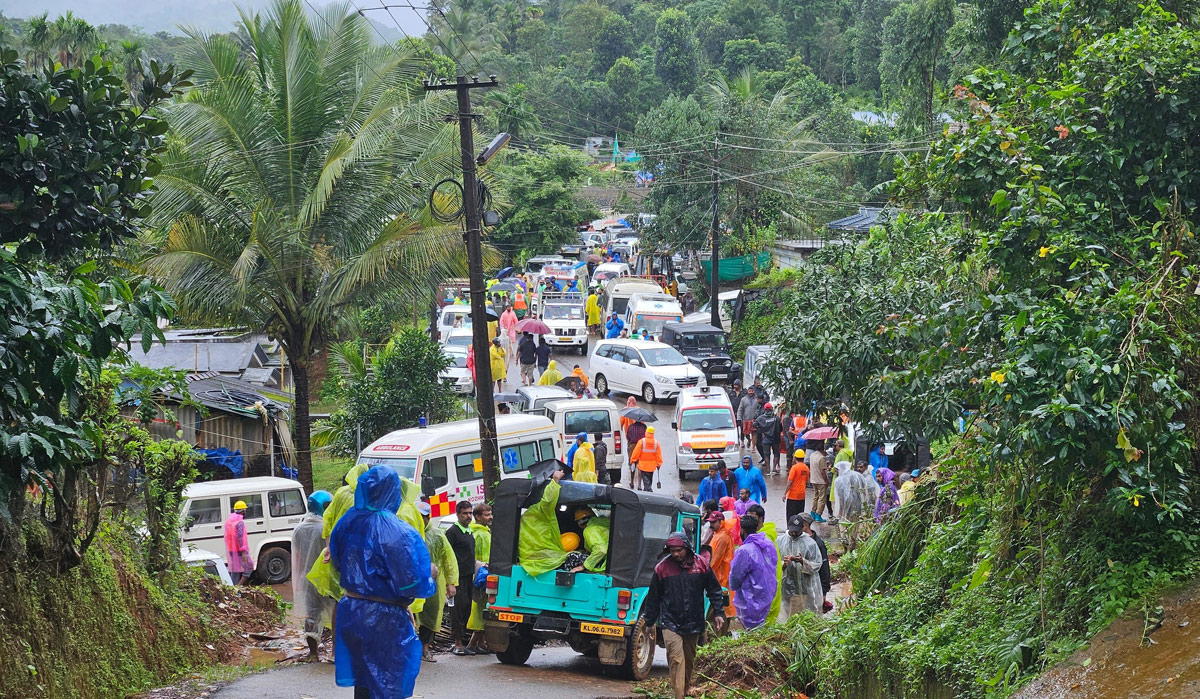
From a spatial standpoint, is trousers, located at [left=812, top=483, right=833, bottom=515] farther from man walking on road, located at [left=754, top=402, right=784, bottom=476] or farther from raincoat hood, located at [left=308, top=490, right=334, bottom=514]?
raincoat hood, located at [left=308, top=490, right=334, bottom=514]

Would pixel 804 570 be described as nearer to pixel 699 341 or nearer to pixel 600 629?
pixel 600 629

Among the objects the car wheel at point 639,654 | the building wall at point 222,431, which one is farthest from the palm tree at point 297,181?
the car wheel at point 639,654

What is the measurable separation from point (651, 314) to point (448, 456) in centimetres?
1917

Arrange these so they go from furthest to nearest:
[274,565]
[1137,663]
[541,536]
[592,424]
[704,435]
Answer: [704,435] < [592,424] < [274,565] < [541,536] < [1137,663]

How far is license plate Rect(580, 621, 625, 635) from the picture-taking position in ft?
34.2

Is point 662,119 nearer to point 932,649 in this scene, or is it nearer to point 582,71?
point 932,649

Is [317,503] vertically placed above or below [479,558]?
above

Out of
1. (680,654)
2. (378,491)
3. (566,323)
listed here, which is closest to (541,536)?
(680,654)

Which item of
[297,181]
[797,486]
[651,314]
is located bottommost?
[797,486]

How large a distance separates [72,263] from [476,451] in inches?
434

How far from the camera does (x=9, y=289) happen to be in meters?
5.94

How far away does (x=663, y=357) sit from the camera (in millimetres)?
31641

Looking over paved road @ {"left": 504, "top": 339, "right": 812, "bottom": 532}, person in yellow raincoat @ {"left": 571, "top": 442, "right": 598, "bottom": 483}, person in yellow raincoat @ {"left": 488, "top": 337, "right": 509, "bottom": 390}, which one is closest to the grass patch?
person in yellow raincoat @ {"left": 488, "top": 337, "right": 509, "bottom": 390}

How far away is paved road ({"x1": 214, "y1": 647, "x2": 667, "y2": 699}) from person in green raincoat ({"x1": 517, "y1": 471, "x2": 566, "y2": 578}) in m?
1.01
